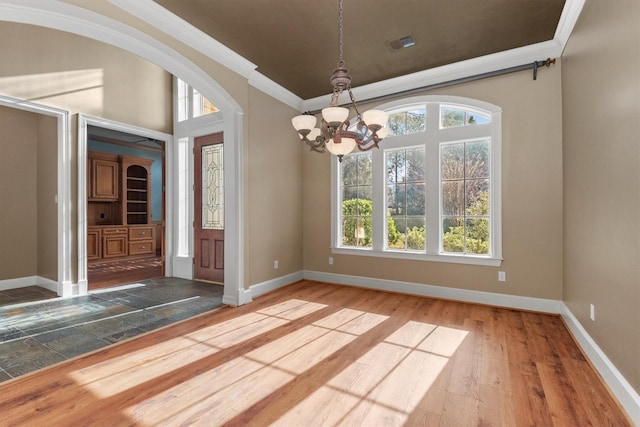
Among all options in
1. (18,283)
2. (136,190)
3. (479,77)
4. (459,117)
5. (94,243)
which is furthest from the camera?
(136,190)

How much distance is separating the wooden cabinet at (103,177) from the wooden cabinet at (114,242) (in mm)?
794

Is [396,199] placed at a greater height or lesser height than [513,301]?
greater

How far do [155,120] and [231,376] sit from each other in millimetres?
4658

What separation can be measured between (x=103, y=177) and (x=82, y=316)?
4.86 metres

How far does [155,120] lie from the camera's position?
5195 millimetres

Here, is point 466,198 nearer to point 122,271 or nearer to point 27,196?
point 122,271

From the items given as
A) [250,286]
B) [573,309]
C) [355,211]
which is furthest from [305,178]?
[573,309]

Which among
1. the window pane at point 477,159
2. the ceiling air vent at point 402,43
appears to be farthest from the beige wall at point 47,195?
the window pane at point 477,159

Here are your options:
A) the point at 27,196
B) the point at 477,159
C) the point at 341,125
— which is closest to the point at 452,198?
the point at 477,159

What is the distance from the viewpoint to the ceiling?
277 cm

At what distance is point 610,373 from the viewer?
2002mm

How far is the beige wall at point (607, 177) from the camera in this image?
5.69ft

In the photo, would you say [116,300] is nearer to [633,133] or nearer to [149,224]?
[149,224]

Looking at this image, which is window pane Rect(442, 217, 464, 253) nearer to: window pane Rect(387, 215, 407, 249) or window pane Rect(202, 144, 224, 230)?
window pane Rect(387, 215, 407, 249)
